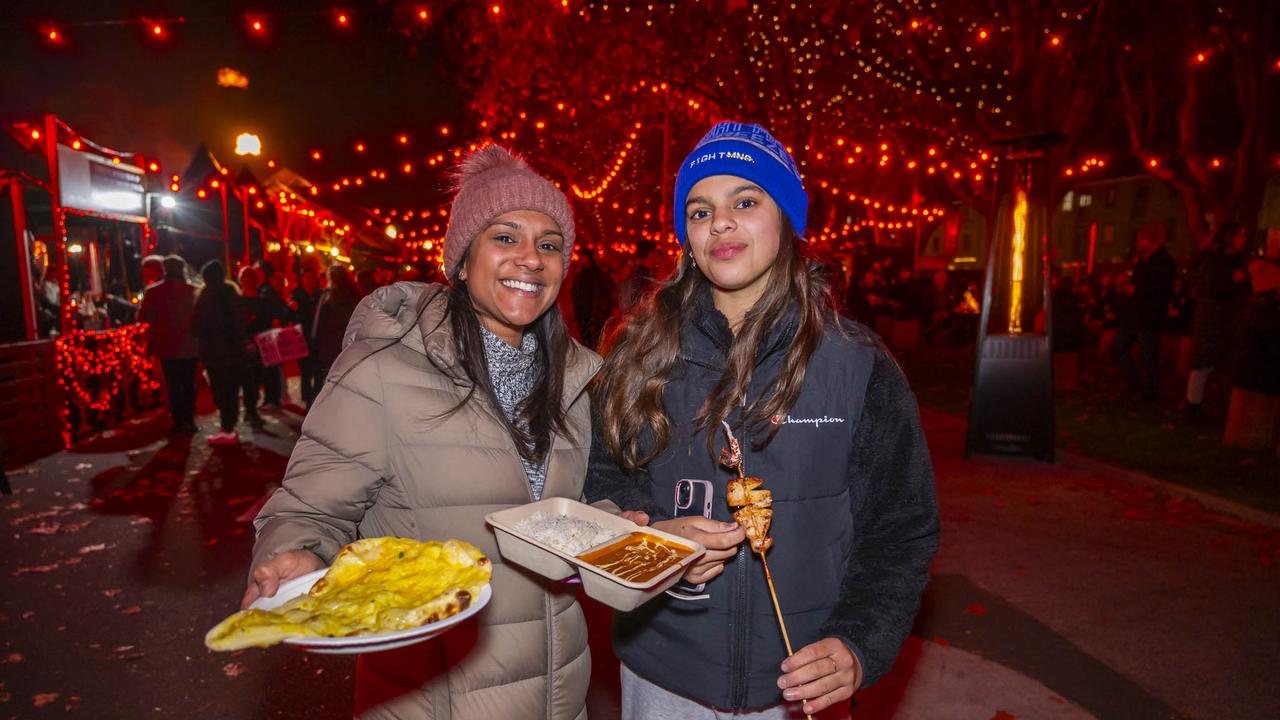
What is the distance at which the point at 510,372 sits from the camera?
8.32 feet

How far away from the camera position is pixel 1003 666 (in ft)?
13.8

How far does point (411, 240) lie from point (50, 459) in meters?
31.6

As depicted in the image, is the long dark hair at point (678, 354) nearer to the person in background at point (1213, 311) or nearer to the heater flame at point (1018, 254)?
the heater flame at point (1018, 254)

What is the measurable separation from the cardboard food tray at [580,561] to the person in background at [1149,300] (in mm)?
12262

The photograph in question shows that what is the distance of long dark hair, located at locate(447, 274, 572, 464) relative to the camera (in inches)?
91.0

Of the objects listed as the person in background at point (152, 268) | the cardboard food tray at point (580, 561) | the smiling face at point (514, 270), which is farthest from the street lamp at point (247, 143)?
the cardboard food tray at point (580, 561)

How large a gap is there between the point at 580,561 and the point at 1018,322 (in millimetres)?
8583

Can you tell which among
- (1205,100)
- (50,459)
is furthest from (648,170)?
(50,459)

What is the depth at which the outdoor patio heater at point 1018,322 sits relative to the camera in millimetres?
8000

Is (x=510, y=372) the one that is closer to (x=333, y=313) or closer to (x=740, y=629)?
(x=740, y=629)

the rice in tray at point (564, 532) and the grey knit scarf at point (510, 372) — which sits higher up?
the grey knit scarf at point (510, 372)

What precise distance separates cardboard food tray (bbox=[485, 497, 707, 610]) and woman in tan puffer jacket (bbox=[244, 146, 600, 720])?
24cm

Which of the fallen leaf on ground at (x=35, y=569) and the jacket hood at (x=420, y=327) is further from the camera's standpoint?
the fallen leaf on ground at (x=35, y=569)

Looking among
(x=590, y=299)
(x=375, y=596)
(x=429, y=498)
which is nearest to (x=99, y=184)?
(x=590, y=299)
